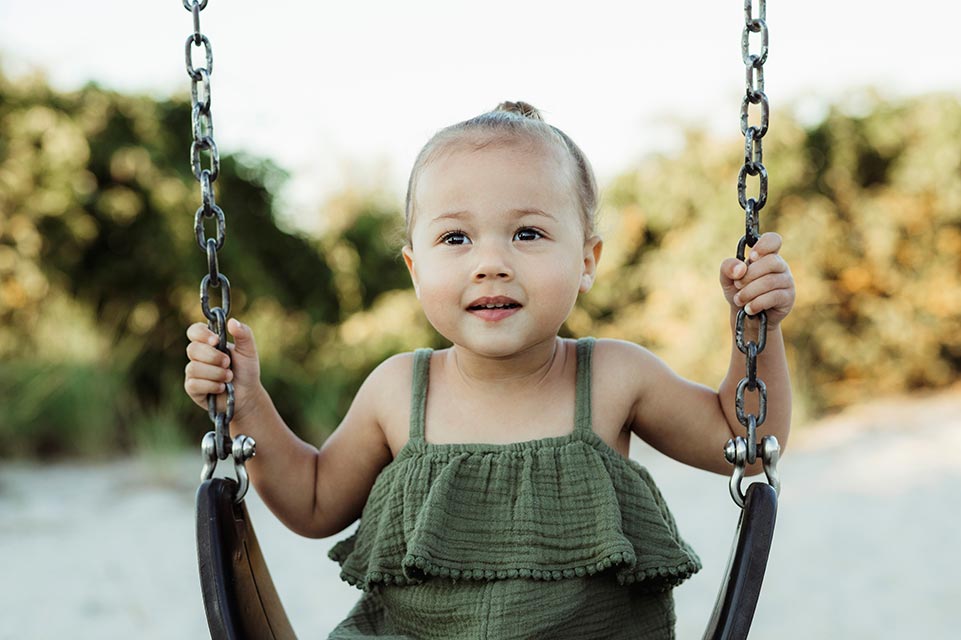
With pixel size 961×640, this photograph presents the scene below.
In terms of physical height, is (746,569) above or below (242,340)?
below

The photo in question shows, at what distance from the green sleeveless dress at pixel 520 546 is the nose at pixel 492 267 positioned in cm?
31

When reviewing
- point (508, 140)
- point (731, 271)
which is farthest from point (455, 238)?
point (731, 271)

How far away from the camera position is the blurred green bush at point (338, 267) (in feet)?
20.1

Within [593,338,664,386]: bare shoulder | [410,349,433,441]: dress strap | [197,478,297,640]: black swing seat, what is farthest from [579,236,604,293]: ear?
[197,478,297,640]: black swing seat

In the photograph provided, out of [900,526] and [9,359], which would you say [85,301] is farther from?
[900,526]

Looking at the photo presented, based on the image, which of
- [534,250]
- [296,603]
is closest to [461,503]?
→ [534,250]

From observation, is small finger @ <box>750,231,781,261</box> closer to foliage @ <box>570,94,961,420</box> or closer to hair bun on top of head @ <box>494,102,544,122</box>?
hair bun on top of head @ <box>494,102,544,122</box>

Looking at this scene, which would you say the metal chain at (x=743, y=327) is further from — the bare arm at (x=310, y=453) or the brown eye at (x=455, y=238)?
the bare arm at (x=310, y=453)

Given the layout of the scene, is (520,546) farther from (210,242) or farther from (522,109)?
(522,109)

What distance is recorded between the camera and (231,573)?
1.73m

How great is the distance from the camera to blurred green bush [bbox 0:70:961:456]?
20.1 ft

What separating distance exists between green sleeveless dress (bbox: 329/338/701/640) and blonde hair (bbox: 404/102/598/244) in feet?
1.19

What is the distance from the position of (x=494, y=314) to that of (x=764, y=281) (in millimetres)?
479

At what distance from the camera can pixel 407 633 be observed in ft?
5.96
